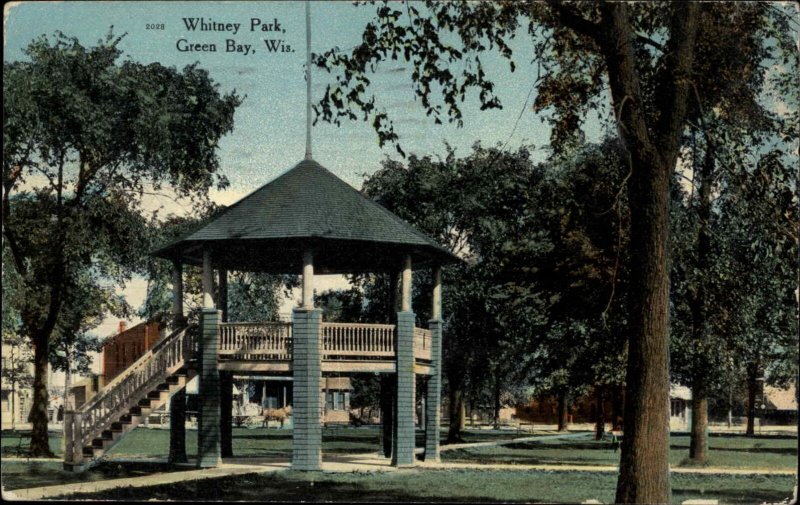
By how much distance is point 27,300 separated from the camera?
28219mm

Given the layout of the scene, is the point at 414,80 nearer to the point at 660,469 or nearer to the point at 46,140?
the point at 660,469

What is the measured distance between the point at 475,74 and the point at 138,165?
1473 centimetres

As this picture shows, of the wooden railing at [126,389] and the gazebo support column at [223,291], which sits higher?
the gazebo support column at [223,291]

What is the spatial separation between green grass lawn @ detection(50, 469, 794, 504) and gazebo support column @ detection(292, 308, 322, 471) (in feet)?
3.23

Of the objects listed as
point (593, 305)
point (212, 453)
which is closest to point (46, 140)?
point (212, 453)

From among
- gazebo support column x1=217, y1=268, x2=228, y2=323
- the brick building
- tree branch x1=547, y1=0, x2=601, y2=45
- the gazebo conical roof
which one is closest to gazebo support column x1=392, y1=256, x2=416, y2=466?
the gazebo conical roof

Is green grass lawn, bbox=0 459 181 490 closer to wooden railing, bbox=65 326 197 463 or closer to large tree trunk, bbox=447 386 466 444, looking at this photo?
wooden railing, bbox=65 326 197 463

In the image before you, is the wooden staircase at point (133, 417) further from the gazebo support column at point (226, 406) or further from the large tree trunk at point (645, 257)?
the large tree trunk at point (645, 257)

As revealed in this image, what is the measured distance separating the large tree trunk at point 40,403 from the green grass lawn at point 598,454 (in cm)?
1173

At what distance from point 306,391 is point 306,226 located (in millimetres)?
4314

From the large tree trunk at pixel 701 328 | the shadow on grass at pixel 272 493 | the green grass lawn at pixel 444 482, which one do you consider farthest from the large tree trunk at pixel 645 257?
the large tree trunk at pixel 701 328

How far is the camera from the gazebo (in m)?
28.4

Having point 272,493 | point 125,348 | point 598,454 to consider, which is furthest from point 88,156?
point 125,348

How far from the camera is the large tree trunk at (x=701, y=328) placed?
97.0 ft
